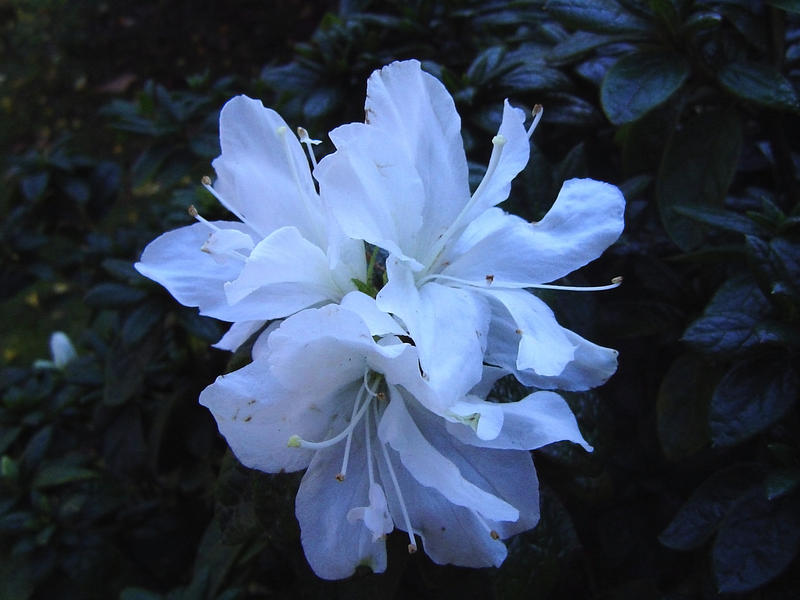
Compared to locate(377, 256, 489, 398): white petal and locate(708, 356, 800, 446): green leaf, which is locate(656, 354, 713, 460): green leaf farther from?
locate(377, 256, 489, 398): white petal

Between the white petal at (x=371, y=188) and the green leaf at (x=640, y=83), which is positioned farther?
the green leaf at (x=640, y=83)

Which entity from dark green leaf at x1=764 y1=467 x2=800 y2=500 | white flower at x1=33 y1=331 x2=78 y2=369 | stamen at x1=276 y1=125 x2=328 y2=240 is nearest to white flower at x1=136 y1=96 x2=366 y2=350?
stamen at x1=276 y1=125 x2=328 y2=240

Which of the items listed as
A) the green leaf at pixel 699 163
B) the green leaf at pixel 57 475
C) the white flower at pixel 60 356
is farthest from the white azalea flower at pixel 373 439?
the white flower at pixel 60 356

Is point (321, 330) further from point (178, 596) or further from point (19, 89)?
point (19, 89)

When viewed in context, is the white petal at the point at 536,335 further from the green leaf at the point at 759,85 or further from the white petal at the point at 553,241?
the green leaf at the point at 759,85

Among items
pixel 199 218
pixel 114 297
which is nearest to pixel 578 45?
pixel 199 218

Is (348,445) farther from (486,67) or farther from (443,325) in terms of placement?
(486,67)

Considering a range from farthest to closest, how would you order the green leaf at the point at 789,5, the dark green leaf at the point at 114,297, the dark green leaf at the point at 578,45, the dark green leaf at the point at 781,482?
the dark green leaf at the point at 114,297, the dark green leaf at the point at 578,45, the green leaf at the point at 789,5, the dark green leaf at the point at 781,482
